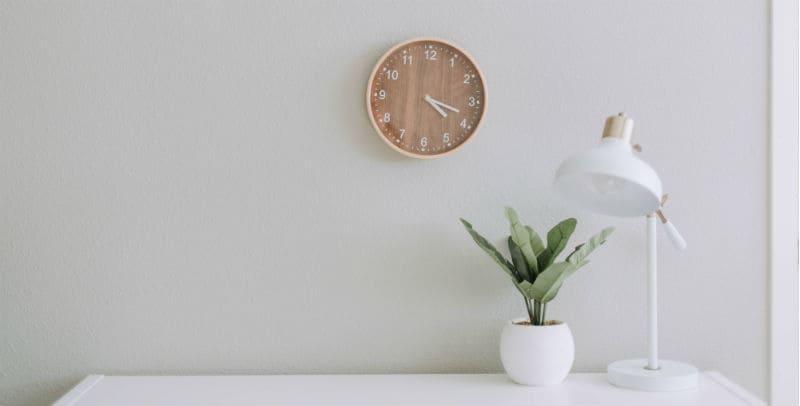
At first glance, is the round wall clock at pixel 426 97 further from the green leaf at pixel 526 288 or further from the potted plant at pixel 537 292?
the green leaf at pixel 526 288

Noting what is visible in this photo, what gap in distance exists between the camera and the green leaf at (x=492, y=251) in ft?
5.40

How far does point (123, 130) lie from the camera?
5.79ft

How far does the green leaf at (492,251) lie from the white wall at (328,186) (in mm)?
126

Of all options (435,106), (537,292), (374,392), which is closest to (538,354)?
(537,292)

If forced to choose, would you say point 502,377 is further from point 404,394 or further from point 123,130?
point 123,130

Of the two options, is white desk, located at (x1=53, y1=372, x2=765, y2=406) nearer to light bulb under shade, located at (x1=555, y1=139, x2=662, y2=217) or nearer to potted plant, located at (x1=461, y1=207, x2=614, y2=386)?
potted plant, located at (x1=461, y1=207, x2=614, y2=386)

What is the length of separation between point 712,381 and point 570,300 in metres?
0.34

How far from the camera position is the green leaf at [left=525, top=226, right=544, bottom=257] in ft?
5.43

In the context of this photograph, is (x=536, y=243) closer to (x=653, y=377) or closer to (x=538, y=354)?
(x=538, y=354)

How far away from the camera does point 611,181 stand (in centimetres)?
135

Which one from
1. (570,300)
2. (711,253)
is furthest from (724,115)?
(570,300)

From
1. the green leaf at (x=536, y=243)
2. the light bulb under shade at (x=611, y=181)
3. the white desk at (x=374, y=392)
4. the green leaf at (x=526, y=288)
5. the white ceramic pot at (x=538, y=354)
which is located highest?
the light bulb under shade at (x=611, y=181)

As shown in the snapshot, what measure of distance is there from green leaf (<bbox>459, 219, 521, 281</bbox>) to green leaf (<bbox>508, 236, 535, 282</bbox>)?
0.02m

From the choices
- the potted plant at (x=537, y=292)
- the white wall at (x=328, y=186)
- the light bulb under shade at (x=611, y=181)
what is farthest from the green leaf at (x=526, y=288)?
the light bulb under shade at (x=611, y=181)
